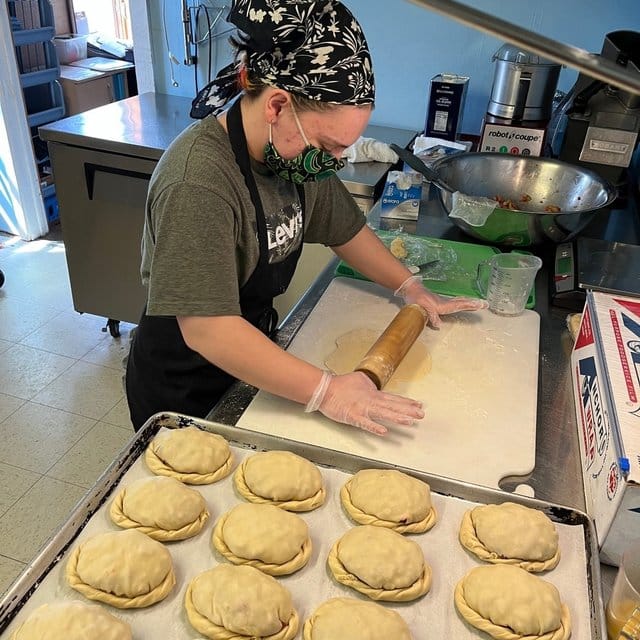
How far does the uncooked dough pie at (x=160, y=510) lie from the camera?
82cm

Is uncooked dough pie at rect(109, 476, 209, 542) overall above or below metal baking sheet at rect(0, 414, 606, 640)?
above

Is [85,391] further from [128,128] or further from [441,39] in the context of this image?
[441,39]

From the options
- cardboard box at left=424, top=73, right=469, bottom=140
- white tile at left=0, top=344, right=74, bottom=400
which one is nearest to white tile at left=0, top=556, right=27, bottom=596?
white tile at left=0, top=344, right=74, bottom=400

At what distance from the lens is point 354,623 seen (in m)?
0.71

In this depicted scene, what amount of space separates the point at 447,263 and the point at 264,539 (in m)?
0.98

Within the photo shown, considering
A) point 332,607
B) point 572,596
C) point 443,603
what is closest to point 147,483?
point 332,607

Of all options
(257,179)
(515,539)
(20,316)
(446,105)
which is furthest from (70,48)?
(515,539)

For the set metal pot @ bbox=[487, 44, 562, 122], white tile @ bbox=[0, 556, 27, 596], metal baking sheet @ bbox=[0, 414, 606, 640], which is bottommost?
white tile @ bbox=[0, 556, 27, 596]

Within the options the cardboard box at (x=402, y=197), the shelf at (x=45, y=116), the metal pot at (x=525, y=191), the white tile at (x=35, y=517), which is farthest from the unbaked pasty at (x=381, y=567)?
the shelf at (x=45, y=116)

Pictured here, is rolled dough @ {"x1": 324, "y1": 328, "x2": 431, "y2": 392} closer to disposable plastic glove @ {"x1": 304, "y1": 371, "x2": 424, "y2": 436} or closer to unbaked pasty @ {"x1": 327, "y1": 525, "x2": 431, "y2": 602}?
disposable plastic glove @ {"x1": 304, "y1": 371, "x2": 424, "y2": 436}

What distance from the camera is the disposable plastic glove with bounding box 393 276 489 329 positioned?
1.36 m

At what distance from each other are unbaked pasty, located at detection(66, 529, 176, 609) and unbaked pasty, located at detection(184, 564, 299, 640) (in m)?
0.04

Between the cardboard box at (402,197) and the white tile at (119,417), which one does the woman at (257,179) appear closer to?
the cardboard box at (402,197)

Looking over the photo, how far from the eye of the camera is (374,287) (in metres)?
1.50
